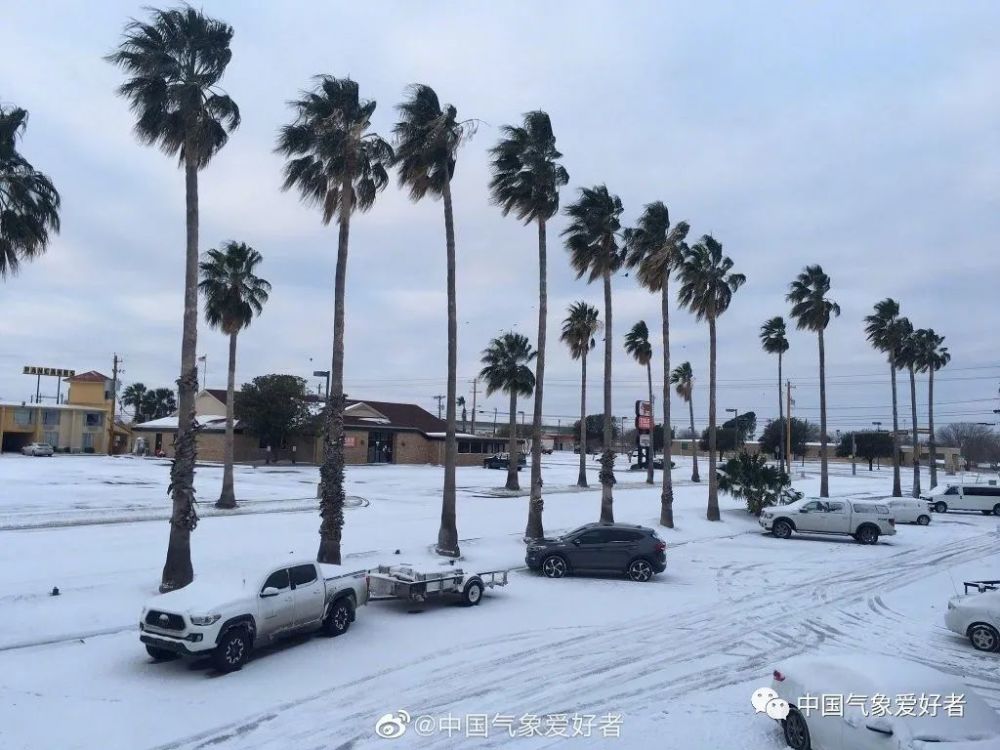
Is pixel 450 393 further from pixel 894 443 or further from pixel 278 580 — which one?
pixel 894 443

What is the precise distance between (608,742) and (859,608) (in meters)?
10.5

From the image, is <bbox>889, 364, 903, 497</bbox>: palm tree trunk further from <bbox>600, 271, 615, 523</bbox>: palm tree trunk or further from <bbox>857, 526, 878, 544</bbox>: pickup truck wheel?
<bbox>600, 271, 615, 523</bbox>: palm tree trunk

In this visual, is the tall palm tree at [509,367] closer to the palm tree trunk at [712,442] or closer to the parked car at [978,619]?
the palm tree trunk at [712,442]

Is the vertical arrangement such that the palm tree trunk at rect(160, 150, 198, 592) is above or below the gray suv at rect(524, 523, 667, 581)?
above

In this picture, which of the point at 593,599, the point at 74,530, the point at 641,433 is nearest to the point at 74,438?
the point at 641,433

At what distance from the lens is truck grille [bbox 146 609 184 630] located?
1111 cm

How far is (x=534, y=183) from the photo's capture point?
25.0 meters

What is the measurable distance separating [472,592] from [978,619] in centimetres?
922

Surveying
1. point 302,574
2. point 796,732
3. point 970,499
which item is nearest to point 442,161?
point 302,574

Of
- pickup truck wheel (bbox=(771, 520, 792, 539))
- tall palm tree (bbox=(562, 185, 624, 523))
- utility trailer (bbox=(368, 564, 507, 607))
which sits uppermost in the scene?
tall palm tree (bbox=(562, 185, 624, 523))

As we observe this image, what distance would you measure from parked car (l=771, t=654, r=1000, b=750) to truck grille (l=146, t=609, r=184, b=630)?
804 centimetres

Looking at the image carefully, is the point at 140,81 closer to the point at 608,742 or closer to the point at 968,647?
the point at 608,742

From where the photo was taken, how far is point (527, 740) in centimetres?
859

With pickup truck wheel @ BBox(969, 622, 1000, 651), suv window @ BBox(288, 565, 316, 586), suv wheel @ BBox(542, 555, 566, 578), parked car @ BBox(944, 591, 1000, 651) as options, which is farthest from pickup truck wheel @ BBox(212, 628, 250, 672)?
pickup truck wheel @ BBox(969, 622, 1000, 651)
